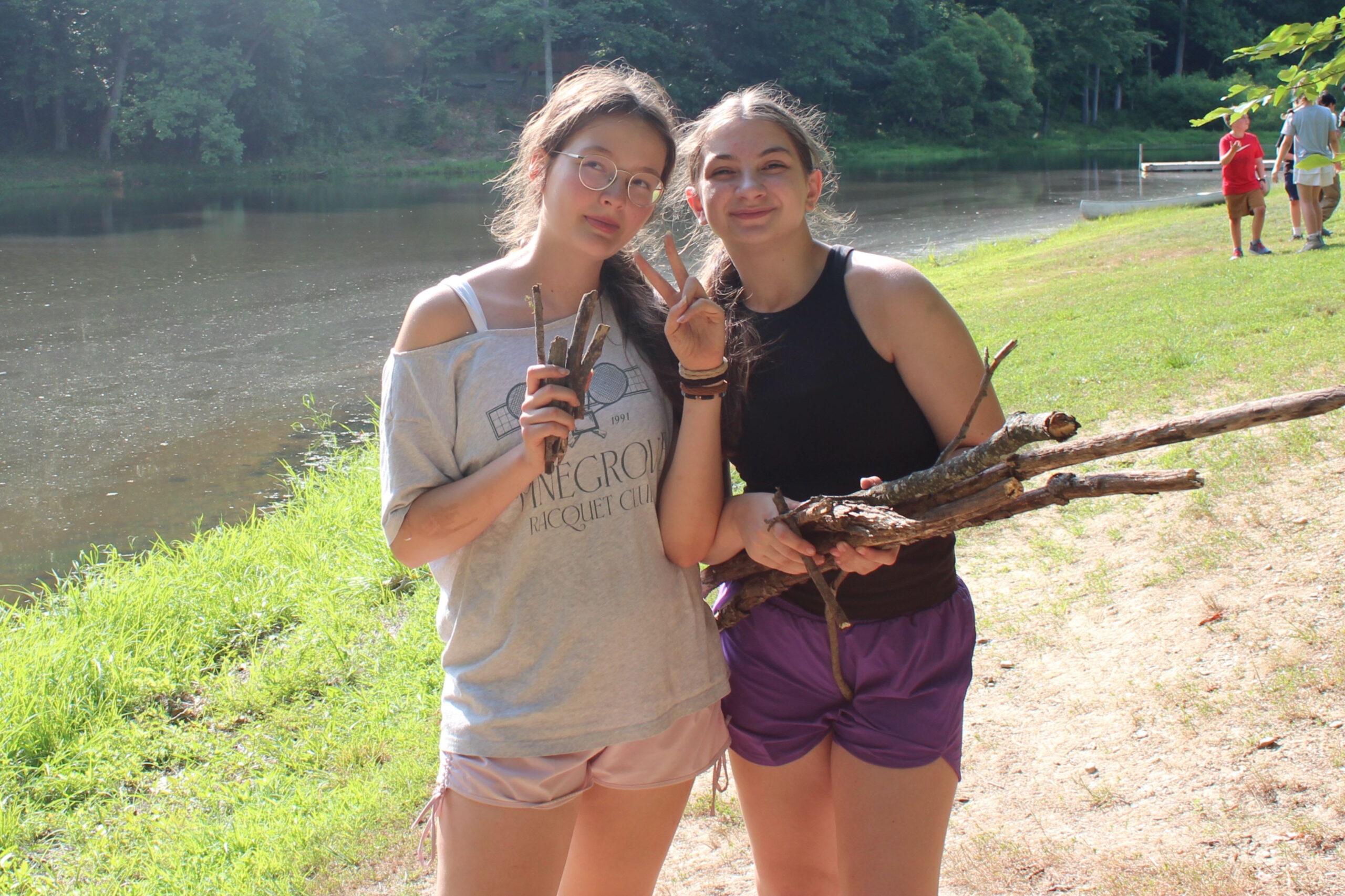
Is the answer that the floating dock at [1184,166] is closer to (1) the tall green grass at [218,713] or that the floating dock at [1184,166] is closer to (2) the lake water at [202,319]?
(2) the lake water at [202,319]

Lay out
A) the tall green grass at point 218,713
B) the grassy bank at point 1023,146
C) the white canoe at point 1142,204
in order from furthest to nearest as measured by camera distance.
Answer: the grassy bank at point 1023,146 < the white canoe at point 1142,204 < the tall green grass at point 218,713

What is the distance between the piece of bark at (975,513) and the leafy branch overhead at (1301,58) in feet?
4.70

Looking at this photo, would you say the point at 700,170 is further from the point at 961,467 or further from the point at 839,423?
the point at 961,467

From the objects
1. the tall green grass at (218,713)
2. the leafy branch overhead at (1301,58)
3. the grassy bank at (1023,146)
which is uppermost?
the grassy bank at (1023,146)

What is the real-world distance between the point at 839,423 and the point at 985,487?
419 millimetres

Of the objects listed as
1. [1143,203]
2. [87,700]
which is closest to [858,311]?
[87,700]

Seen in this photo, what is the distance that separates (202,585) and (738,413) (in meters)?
5.45


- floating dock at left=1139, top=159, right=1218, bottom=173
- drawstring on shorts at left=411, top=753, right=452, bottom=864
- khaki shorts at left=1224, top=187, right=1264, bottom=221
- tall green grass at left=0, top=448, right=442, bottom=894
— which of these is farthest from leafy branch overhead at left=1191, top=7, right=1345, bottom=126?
floating dock at left=1139, top=159, right=1218, bottom=173

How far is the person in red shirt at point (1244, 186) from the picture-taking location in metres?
12.1

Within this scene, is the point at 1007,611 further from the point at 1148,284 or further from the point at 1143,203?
the point at 1143,203

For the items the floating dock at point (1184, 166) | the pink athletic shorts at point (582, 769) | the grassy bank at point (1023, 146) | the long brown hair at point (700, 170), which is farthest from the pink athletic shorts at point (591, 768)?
the grassy bank at point (1023, 146)

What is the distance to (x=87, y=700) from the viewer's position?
5.52 meters

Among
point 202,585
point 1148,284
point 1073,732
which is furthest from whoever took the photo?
point 1148,284

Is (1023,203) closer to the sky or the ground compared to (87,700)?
closer to the sky
